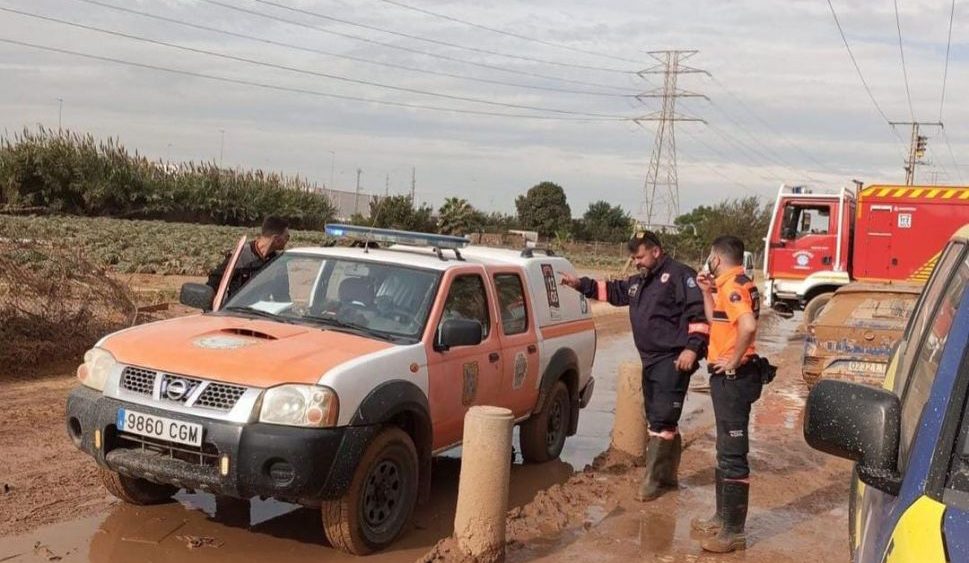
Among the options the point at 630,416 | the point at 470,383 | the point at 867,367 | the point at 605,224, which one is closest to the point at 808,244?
the point at 867,367

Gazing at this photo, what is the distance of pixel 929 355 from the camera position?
3.04 metres

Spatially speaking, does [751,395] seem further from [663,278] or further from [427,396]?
[427,396]

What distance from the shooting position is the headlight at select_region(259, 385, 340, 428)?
5.21 metres

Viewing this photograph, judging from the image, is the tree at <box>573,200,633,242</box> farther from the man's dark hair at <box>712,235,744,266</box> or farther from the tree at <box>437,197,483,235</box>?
the man's dark hair at <box>712,235,744,266</box>

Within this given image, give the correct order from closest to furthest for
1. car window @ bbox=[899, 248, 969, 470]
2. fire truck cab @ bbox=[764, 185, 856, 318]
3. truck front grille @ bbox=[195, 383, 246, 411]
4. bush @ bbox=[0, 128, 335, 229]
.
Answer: car window @ bbox=[899, 248, 969, 470]
truck front grille @ bbox=[195, 383, 246, 411]
fire truck cab @ bbox=[764, 185, 856, 318]
bush @ bbox=[0, 128, 335, 229]

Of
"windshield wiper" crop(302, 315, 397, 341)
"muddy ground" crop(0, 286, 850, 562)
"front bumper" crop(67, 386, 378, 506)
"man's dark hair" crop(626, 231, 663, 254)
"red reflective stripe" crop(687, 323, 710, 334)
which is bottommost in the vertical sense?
"muddy ground" crop(0, 286, 850, 562)

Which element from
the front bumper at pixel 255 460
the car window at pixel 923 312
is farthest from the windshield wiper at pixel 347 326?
the car window at pixel 923 312

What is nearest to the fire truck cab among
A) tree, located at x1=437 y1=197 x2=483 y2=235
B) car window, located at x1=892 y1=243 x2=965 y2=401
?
car window, located at x1=892 y1=243 x2=965 y2=401

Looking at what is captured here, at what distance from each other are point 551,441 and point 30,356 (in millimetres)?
5894

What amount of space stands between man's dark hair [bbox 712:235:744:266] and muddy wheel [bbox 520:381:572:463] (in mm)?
2369

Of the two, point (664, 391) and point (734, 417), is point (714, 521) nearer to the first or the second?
point (734, 417)

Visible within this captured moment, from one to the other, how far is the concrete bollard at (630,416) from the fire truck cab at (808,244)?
36.0 feet

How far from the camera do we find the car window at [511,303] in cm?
751

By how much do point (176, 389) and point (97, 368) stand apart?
0.70 m
